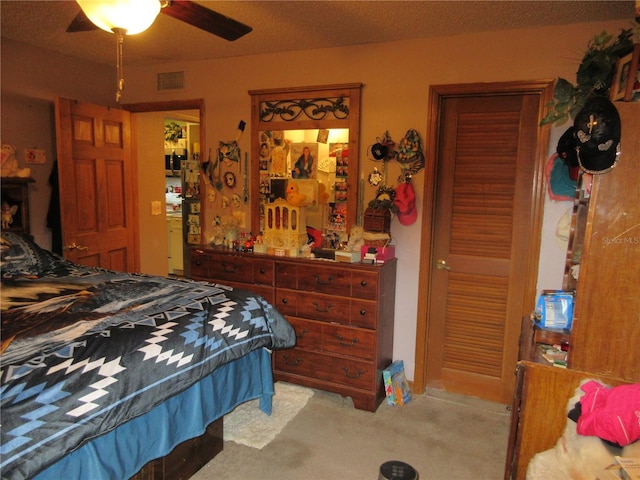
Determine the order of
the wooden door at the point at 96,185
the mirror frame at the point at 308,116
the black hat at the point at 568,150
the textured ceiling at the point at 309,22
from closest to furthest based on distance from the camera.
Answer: the black hat at the point at 568,150 < the textured ceiling at the point at 309,22 < the mirror frame at the point at 308,116 < the wooden door at the point at 96,185

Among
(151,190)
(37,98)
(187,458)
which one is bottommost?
(187,458)

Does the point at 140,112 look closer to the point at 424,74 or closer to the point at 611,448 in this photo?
the point at 424,74

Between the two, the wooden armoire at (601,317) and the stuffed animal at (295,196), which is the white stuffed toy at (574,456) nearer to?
the wooden armoire at (601,317)

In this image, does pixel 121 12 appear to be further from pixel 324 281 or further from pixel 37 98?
pixel 37 98

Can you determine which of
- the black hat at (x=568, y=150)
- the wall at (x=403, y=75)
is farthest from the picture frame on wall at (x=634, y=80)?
the wall at (x=403, y=75)

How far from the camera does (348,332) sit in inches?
117

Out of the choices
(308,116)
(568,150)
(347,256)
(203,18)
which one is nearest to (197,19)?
(203,18)

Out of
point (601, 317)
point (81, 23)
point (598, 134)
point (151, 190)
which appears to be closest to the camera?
point (598, 134)

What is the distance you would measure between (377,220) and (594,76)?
1.48 meters

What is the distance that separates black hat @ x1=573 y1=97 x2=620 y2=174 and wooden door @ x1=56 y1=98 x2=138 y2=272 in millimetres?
3403

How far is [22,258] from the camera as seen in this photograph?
111 inches

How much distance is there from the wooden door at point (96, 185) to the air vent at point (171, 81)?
0.42m

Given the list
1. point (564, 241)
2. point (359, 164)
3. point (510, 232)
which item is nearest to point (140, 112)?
point (359, 164)

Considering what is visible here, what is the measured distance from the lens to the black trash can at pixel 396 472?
1773mm
